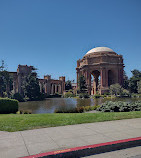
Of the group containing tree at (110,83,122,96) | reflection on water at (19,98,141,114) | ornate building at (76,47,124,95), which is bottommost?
reflection on water at (19,98,141,114)

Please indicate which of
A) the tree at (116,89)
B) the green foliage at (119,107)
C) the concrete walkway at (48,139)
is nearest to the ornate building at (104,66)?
the tree at (116,89)

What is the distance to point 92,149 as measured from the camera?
4.90 meters

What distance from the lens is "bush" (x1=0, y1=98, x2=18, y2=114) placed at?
14.9m

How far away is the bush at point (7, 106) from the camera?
1489 centimetres

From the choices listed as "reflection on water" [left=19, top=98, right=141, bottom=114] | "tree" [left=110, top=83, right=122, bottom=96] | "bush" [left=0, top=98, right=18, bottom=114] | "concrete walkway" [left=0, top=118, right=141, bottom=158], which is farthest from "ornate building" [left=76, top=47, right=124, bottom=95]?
"concrete walkway" [left=0, top=118, right=141, bottom=158]

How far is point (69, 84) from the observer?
329 ft

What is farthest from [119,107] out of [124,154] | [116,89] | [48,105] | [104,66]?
[104,66]

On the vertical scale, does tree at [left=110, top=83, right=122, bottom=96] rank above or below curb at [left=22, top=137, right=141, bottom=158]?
above

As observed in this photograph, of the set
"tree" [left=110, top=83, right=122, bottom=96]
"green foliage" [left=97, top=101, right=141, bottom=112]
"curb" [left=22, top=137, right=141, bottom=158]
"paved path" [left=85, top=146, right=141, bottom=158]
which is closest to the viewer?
"curb" [left=22, top=137, right=141, bottom=158]

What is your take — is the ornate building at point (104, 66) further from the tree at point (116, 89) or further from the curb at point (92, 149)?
the curb at point (92, 149)

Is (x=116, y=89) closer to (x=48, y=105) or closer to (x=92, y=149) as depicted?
(x=48, y=105)

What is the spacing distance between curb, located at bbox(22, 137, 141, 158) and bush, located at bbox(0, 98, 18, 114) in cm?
1183

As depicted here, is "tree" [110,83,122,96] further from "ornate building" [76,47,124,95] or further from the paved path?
the paved path

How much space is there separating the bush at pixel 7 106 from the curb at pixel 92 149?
11827 millimetres
